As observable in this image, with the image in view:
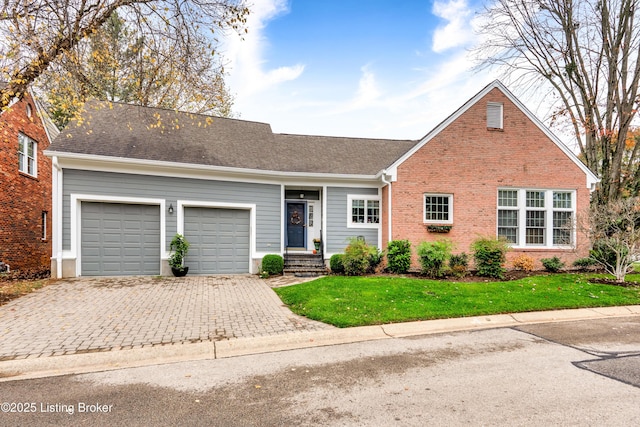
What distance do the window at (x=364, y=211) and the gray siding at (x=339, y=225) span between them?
0.22m

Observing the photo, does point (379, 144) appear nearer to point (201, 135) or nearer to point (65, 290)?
point (201, 135)

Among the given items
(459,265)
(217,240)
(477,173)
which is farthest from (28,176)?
(477,173)

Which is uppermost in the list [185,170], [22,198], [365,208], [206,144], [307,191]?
[206,144]

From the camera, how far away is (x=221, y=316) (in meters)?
6.40

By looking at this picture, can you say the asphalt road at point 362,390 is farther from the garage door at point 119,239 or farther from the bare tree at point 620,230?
the garage door at point 119,239

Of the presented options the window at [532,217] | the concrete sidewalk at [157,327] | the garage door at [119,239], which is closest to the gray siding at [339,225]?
the concrete sidewalk at [157,327]

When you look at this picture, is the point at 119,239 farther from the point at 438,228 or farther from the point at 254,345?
the point at 438,228

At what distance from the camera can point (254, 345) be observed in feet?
16.6

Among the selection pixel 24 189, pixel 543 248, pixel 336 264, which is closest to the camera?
pixel 336 264

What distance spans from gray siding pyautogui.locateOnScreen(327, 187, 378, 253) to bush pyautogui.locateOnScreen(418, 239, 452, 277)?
2.81 m

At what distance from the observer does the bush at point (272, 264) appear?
1148 centimetres

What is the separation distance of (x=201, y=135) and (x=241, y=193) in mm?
3193

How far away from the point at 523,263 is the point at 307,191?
8.74m

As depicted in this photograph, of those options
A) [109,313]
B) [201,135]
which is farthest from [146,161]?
[109,313]
